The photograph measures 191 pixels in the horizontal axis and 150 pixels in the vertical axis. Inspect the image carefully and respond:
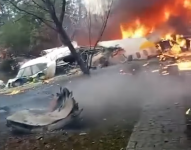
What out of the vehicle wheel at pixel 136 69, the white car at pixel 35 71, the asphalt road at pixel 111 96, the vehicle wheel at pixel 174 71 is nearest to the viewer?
the asphalt road at pixel 111 96

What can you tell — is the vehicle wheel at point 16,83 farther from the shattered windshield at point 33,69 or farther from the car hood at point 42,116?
the car hood at point 42,116

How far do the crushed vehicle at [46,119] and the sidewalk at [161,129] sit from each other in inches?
57.8

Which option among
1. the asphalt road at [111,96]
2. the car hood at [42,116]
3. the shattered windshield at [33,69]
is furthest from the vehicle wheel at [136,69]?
the car hood at [42,116]

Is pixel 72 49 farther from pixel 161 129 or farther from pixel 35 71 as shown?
pixel 35 71

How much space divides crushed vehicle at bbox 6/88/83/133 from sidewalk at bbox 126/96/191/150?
147 centimetres

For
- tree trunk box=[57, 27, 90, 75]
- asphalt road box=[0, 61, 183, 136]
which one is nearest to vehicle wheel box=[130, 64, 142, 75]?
asphalt road box=[0, 61, 183, 136]

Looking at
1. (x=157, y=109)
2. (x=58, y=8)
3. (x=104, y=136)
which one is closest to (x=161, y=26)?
(x=58, y=8)

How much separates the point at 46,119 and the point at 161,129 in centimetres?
249

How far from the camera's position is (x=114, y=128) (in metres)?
6.50

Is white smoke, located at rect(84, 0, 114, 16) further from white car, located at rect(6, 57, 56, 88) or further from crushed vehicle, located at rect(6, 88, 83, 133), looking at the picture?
crushed vehicle, located at rect(6, 88, 83, 133)

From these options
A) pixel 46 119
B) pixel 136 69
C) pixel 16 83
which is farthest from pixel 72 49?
pixel 16 83

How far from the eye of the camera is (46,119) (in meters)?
7.08

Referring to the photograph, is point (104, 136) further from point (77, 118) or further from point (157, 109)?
point (157, 109)

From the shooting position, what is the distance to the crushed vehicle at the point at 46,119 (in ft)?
22.6
